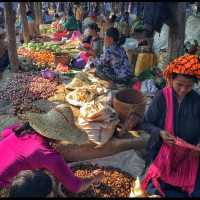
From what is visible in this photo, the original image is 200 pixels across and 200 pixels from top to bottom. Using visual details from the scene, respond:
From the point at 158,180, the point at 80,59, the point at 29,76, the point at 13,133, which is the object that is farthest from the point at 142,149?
the point at 80,59

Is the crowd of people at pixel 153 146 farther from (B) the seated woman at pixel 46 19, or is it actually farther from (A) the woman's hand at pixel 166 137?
(B) the seated woman at pixel 46 19

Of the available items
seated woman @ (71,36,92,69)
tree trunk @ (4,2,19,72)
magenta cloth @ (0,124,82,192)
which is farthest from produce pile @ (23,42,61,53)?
Answer: magenta cloth @ (0,124,82,192)

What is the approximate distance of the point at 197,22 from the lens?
7621 mm

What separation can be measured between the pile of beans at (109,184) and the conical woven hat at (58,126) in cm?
60

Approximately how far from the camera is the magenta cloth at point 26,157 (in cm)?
244

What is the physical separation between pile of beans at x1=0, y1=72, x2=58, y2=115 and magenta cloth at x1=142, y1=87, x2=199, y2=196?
7.45 ft

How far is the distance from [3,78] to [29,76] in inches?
23.3

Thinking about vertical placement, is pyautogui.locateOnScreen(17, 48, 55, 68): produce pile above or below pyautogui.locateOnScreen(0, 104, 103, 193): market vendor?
below

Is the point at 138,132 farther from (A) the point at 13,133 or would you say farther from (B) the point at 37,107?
(A) the point at 13,133

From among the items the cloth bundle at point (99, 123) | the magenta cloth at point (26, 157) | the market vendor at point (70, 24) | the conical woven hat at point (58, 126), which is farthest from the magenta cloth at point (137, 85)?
the market vendor at point (70, 24)

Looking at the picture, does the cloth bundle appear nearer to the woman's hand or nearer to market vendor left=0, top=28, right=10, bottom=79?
the woman's hand

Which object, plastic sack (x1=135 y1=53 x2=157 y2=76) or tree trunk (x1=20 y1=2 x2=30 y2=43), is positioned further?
tree trunk (x1=20 y1=2 x2=30 y2=43)

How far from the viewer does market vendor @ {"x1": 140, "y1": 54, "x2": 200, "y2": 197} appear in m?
2.91

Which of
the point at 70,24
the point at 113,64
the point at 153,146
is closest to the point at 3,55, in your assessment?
the point at 113,64
